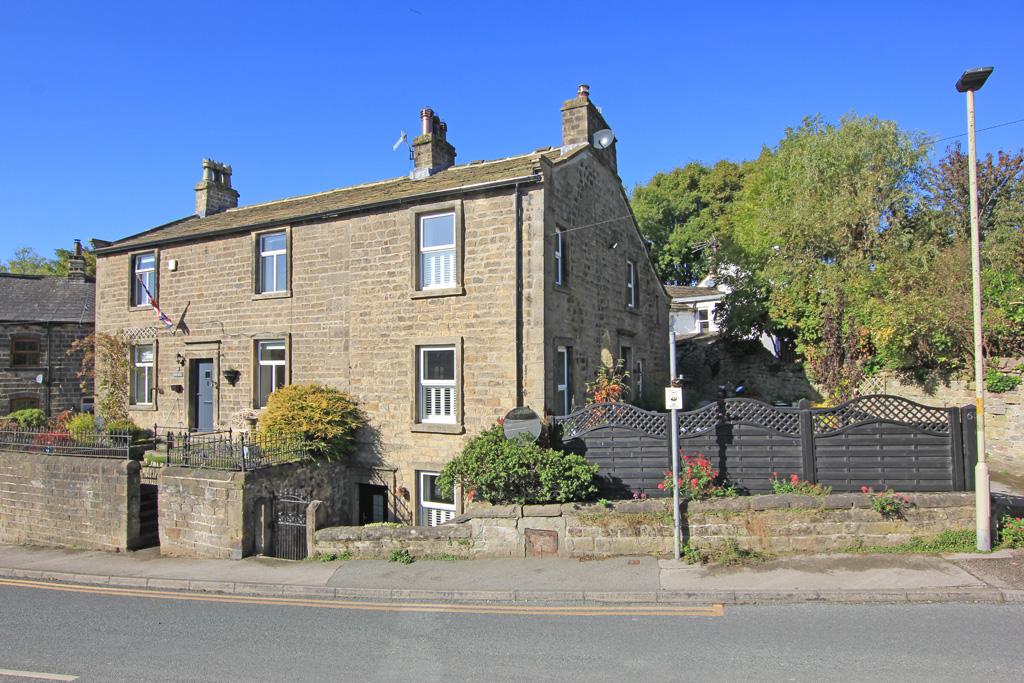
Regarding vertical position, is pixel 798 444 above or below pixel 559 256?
below

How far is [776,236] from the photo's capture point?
22.4 meters

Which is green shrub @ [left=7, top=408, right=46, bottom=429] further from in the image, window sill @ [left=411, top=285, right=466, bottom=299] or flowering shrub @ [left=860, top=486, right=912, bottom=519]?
flowering shrub @ [left=860, top=486, right=912, bottom=519]

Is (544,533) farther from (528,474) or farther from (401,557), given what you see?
(401,557)

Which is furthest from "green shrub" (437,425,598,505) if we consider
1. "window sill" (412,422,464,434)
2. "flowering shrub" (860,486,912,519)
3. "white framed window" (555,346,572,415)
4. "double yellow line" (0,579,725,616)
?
"flowering shrub" (860,486,912,519)

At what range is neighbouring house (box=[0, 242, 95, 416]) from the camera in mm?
25141

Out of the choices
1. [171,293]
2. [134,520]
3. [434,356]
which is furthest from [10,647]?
[171,293]

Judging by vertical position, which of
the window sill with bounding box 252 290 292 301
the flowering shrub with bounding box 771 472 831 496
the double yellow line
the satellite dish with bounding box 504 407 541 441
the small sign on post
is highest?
the window sill with bounding box 252 290 292 301

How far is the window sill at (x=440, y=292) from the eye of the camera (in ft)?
42.0

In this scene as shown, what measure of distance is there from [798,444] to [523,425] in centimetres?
459

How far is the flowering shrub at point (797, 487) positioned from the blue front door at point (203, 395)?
1472 cm

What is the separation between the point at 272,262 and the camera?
15703mm

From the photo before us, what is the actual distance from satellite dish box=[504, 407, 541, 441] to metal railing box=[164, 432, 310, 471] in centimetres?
533

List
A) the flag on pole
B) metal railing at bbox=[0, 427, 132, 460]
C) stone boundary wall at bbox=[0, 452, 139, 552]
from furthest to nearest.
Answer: the flag on pole
metal railing at bbox=[0, 427, 132, 460]
stone boundary wall at bbox=[0, 452, 139, 552]

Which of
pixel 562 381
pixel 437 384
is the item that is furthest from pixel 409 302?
pixel 562 381
